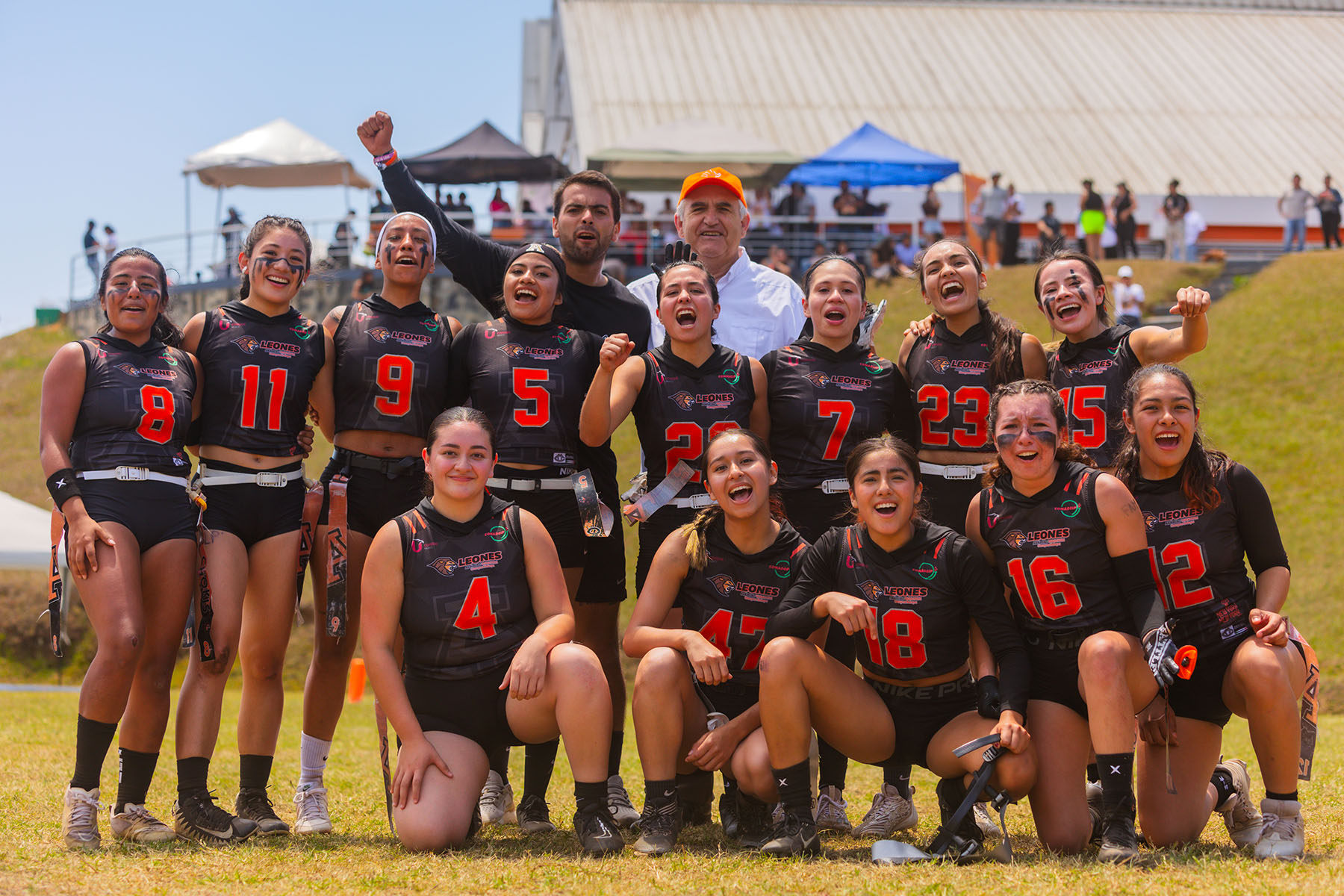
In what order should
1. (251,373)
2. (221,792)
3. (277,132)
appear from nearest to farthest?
(251,373), (221,792), (277,132)

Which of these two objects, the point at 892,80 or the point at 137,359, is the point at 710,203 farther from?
the point at 892,80

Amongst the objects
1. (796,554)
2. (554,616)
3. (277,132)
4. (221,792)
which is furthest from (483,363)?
(277,132)

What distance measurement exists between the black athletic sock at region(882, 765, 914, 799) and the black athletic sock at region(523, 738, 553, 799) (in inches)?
55.4

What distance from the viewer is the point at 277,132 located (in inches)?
902

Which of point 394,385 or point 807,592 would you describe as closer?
point 807,592

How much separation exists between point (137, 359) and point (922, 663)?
11.1ft

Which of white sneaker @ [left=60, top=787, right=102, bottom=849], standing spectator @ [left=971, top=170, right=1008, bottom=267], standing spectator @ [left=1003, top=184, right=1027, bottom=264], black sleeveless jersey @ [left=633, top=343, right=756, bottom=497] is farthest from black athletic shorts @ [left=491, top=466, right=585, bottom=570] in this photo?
standing spectator @ [left=1003, top=184, right=1027, bottom=264]

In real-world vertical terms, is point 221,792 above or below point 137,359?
below

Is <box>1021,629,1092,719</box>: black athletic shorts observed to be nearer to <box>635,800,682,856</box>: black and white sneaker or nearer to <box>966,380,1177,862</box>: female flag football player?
<box>966,380,1177,862</box>: female flag football player

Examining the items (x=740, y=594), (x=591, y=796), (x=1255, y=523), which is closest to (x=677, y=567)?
(x=740, y=594)

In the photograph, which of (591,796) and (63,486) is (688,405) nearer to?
(591,796)

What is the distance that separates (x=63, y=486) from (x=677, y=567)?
7.94ft

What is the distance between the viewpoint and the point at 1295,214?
73.6 feet

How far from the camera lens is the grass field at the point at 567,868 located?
12.0 feet
